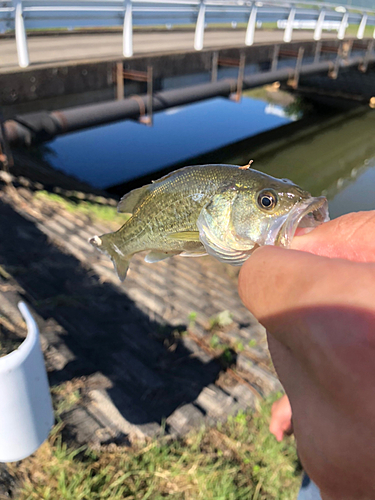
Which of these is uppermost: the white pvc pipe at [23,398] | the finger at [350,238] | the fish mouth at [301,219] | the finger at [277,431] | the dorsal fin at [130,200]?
the finger at [350,238]

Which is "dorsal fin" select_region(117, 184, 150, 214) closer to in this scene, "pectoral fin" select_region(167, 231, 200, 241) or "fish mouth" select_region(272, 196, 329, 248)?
"pectoral fin" select_region(167, 231, 200, 241)

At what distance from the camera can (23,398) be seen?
2.78 metres

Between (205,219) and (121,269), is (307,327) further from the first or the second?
(121,269)

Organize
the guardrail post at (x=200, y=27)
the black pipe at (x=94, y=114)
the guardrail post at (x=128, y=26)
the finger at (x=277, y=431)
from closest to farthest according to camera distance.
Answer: the finger at (x=277, y=431) < the black pipe at (x=94, y=114) < the guardrail post at (x=128, y=26) < the guardrail post at (x=200, y=27)

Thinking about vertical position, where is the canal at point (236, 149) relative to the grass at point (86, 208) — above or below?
below

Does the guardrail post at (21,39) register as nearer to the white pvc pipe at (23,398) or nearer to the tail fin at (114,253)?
the white pvc pipe at (23,398)

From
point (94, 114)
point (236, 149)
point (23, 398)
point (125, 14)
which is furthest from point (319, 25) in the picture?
point (23, 398)

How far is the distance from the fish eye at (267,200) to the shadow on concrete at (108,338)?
292 cm

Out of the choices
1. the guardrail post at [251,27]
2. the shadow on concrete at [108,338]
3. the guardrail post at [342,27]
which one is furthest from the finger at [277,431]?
the guardrail post at [342,27]

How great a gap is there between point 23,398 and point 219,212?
206 cm

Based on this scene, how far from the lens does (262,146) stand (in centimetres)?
1930

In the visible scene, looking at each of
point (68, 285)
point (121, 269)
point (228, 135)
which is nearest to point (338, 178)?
point (228, 135)

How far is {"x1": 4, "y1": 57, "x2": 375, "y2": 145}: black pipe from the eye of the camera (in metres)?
7.93

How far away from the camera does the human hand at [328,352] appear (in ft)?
2.80
